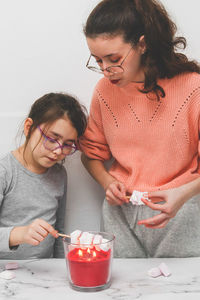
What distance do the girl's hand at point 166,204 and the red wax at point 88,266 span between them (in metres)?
0.17

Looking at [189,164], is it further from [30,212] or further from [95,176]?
[30,212]

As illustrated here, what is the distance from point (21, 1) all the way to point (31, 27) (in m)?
0.10

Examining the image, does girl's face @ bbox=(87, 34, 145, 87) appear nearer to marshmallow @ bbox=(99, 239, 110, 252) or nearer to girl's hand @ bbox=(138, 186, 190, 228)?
girl's hand @ bbox=(138, 186, 190, 228)

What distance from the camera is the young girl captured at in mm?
1241

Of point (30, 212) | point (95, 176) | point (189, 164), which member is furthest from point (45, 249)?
point (189, 164)

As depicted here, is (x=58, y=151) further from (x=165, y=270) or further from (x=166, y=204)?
(x=165, y=270)

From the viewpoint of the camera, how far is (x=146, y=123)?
1.20m

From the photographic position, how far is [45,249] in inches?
51.9

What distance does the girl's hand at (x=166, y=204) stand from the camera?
1.06 meters

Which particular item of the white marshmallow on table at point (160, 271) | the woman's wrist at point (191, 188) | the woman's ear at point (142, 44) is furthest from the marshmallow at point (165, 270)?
the woman's ear at point (142, 44)

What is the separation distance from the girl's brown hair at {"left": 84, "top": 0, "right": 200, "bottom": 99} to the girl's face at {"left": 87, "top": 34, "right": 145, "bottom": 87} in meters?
0.02

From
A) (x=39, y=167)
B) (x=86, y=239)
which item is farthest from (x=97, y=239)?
(x=39, y=167)

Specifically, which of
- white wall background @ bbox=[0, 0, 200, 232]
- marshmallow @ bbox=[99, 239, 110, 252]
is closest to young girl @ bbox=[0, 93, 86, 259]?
white wall background @ bbox=[0, 0, 200, 232]

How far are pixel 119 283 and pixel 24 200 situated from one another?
0.47 m
